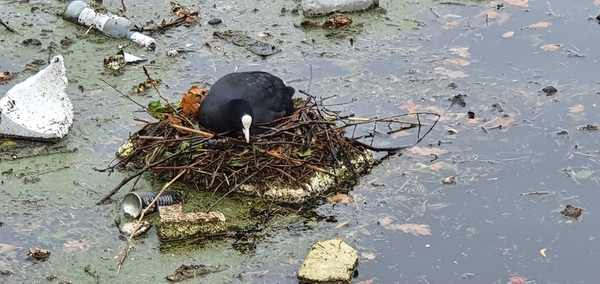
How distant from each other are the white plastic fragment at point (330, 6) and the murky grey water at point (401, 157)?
0.19 metres

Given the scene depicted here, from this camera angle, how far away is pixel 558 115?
665 cm

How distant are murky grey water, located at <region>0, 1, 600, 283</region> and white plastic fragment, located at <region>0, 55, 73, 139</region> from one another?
0.49 ft

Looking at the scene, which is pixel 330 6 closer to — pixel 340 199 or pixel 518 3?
pixel 518 3

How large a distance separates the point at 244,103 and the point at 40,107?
1.55 meters

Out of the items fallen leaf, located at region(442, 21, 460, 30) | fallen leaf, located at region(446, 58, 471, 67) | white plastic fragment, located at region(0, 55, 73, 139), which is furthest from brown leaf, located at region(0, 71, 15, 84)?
fallen leaf, located at region(442, 21, 460, 30)

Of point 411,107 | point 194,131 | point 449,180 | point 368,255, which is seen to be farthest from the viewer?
point 411,107

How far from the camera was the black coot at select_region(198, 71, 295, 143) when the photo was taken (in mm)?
5703

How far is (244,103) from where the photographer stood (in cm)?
577

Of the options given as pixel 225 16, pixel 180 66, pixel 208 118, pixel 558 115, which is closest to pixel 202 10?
pixel 225 16

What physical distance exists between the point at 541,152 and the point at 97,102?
318cm

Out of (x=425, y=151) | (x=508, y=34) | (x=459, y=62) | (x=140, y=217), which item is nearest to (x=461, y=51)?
(x=459, y=62)

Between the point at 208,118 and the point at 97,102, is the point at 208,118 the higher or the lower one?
the higher one

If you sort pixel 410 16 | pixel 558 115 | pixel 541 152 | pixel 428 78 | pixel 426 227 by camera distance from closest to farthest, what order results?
pixel 426 227
pixel 541 152
pixel 558 115
pixel 428 78
pixel 410 16

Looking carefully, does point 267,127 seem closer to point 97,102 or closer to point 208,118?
point 208,118
